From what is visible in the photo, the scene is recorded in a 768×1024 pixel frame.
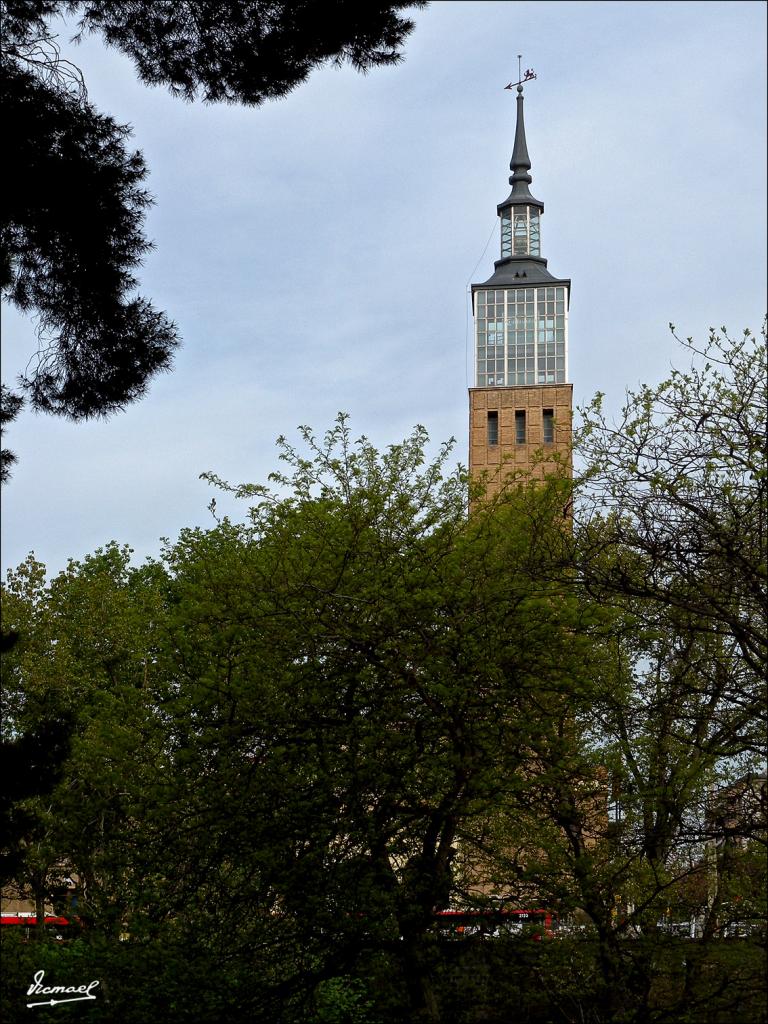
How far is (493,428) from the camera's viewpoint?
58.8m

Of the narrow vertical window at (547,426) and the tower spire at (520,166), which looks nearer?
the narrow vertical window at (547,426)

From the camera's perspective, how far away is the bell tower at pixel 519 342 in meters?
58.2

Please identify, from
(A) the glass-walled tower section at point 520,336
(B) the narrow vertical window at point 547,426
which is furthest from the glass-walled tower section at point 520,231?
(B) the narrow vertical window at point 547,426

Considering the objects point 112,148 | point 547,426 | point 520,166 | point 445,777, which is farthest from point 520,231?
point 112,148

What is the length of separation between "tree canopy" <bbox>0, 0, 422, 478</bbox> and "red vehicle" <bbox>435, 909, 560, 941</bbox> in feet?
19.6

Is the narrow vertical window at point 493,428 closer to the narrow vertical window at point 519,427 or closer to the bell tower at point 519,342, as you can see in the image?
the bell tower at point 519,342

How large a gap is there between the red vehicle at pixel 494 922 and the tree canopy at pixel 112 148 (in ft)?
19.6

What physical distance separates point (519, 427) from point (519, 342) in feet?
20.3

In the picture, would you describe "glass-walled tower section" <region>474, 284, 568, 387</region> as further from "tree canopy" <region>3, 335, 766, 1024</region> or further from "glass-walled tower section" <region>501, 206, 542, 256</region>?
"tree canopy" <region>3, 335, 766, 1024</region>

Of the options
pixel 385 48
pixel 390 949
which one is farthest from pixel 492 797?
pixel 385 48

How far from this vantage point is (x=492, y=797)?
11.8 m

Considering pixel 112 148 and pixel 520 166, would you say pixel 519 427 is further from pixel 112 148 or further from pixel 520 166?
pixel 112 148

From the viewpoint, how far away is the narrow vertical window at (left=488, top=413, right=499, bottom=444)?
192 feet

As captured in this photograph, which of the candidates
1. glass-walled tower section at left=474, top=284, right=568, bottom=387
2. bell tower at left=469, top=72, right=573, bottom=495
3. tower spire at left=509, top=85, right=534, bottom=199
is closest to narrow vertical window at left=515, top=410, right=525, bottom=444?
bell tower at left=469, top=72, right=573, bottom=495
